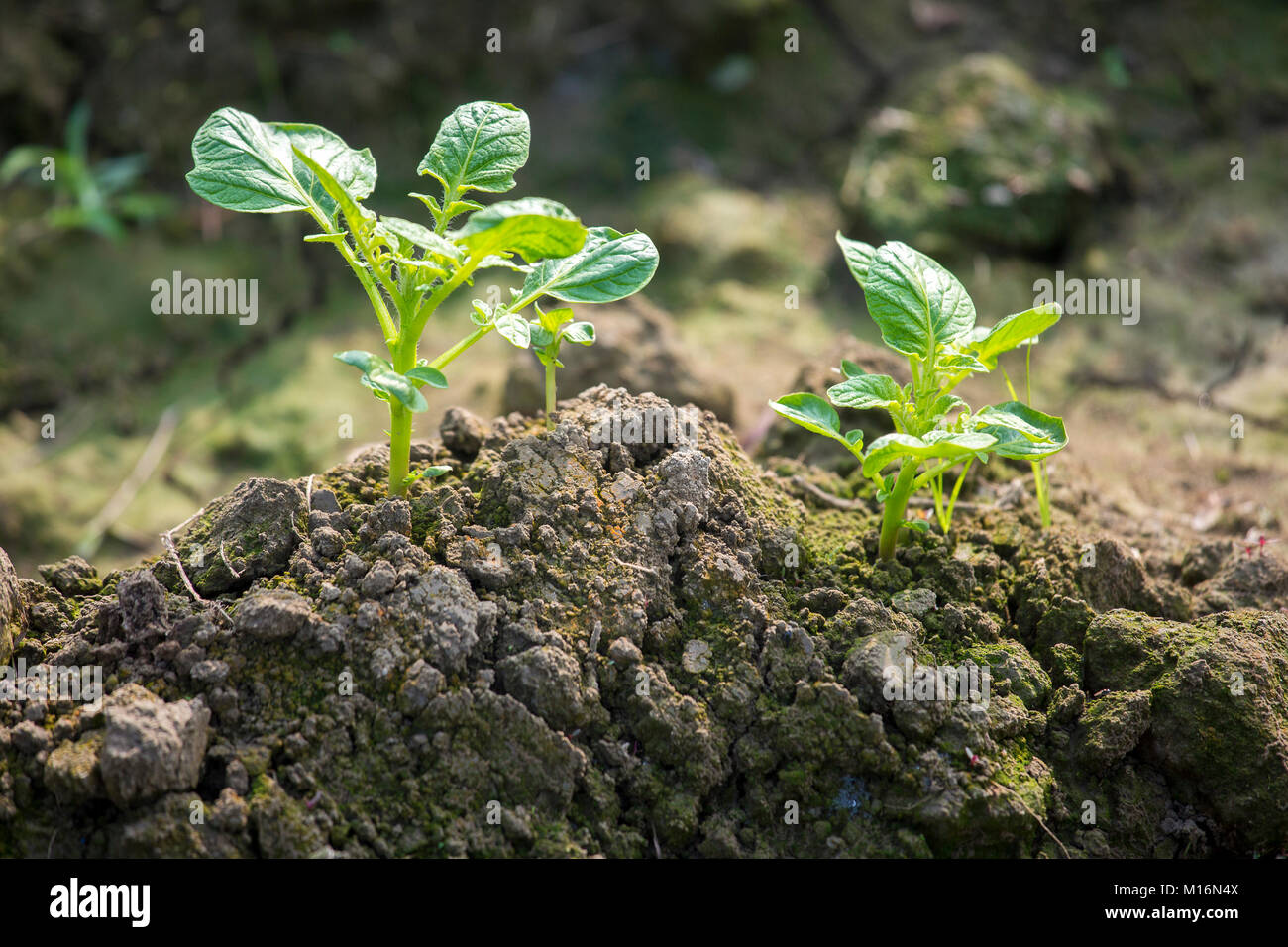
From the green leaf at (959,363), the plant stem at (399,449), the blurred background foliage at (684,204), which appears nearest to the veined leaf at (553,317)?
the plant stem at (399,449)

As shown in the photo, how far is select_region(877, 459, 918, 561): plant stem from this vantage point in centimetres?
220

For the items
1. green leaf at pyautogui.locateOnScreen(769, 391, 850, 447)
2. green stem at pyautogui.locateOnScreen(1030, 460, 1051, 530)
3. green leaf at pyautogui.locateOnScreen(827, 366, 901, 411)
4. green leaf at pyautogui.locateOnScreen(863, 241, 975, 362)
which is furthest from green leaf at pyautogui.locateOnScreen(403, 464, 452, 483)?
green stem at pyautogui.locateOnScreen(1030, 460, 1051, 530)

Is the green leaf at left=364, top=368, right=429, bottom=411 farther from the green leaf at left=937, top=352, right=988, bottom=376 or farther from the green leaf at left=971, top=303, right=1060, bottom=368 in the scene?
the green leaf at left=971, top=303, right=1060, bottom=368

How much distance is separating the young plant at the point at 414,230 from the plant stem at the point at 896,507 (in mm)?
691

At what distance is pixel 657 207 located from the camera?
4.55 metres

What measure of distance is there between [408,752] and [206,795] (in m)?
0.34

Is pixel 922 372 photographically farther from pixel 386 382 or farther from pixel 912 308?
pixel 386 382

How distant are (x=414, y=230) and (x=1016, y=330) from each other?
123 centimetres

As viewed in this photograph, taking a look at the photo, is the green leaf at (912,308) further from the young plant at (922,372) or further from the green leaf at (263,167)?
the green leaf at (263,167)

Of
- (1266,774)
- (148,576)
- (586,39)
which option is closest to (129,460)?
(148,576)

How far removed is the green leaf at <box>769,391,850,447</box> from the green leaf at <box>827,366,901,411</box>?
0.25ft

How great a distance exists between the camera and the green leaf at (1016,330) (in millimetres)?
2084

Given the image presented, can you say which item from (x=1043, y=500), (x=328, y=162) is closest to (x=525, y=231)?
(x=328, y=162)

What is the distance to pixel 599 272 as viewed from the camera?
2078mm
